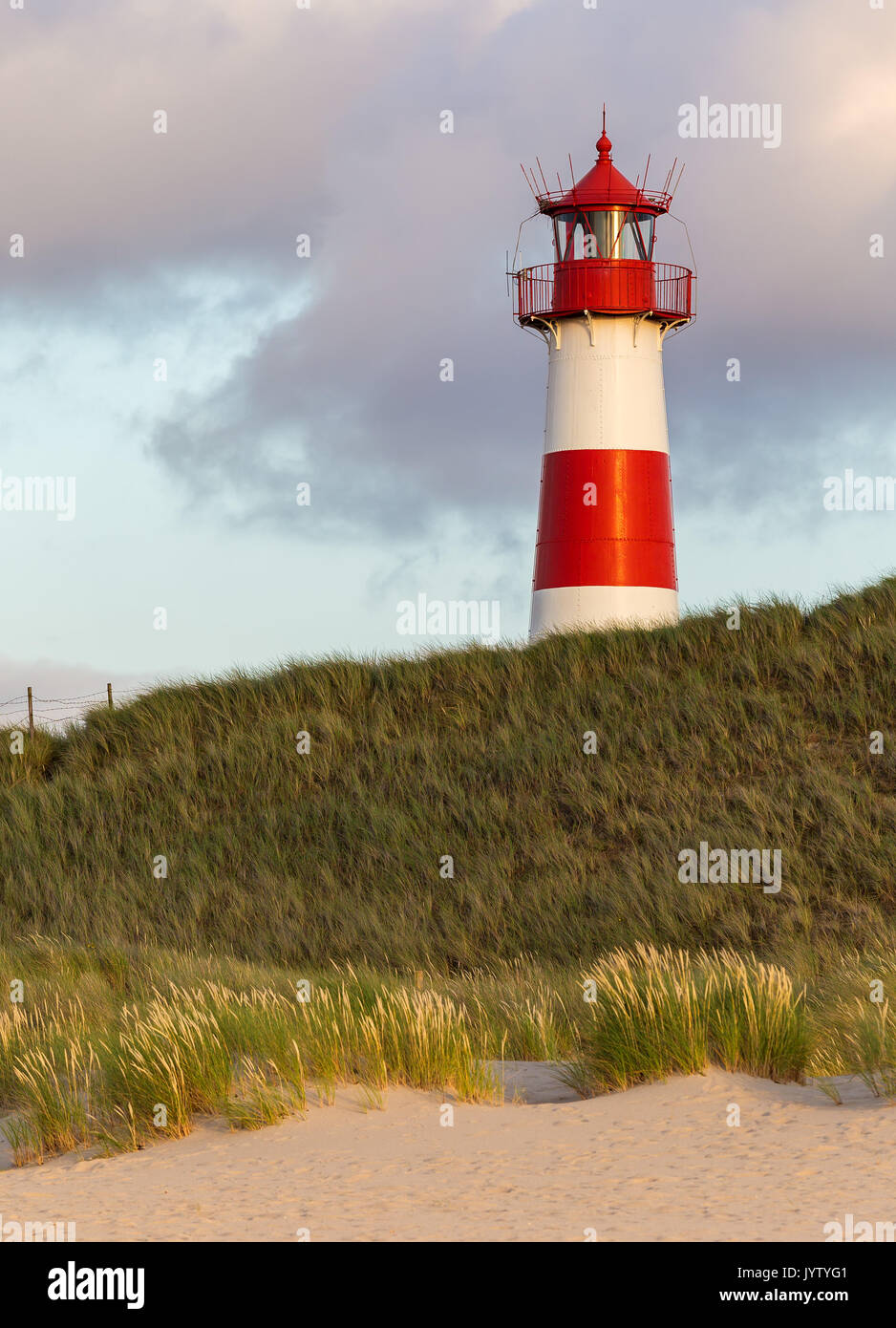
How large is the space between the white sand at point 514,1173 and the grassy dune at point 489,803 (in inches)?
212

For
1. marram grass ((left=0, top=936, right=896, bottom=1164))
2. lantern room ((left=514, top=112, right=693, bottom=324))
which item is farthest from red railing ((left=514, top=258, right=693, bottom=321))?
marram grass ((left=0, top=936, right=896, bottom=1164))

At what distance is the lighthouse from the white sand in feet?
44.6

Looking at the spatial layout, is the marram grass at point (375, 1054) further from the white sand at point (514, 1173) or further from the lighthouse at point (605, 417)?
the lighthouse at point (605, 417)

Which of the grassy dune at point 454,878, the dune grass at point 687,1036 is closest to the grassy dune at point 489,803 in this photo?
the grassy dune at point 454,878

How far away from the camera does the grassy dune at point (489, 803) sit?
13820 millimetres

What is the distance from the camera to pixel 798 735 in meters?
15.9

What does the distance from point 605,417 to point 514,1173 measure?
1596 centimetres

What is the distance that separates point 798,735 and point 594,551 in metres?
5.31

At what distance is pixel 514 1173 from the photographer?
5766mm

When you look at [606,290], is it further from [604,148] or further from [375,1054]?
[375,1054]

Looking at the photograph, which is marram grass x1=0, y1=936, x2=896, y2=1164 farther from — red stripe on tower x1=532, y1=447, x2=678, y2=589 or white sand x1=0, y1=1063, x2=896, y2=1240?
red stripe on tower x1=532, y1=447, x2=678, y2=589

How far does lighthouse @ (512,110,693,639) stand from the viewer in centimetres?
2027
